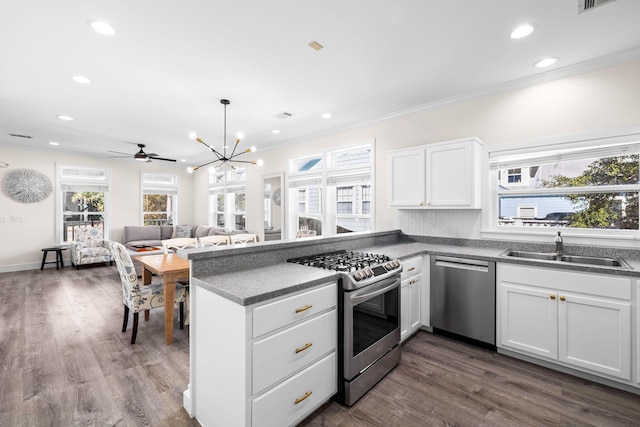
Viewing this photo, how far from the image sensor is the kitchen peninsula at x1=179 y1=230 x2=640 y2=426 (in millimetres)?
1531

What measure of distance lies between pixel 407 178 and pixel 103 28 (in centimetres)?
316

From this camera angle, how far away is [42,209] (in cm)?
646

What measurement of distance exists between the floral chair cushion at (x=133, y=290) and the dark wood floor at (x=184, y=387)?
14.7 inches

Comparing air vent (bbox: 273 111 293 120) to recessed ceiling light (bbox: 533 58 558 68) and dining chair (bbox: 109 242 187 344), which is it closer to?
dining chair (bbox: 109 242 187 344)

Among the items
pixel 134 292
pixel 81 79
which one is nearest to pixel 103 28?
pixel 81 79

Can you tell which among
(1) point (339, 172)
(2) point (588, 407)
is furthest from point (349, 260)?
(1) point (339, 172)

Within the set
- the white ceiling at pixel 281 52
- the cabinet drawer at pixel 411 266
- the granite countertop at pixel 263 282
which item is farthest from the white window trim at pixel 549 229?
the granite countertop at pixel 263 282

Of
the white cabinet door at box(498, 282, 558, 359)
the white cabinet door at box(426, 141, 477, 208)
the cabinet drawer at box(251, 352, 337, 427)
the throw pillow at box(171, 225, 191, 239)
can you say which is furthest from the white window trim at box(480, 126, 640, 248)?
the throw pillow at box(171, 225, 191, 239)

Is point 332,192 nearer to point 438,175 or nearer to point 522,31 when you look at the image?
point 438,175

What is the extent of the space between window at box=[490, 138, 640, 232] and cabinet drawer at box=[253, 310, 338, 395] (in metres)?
2.46

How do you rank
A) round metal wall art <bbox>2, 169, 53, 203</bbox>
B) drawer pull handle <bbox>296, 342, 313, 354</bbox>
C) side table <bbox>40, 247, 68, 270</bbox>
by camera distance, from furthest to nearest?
side table <bbox>40, 247, 68, 270</bbox>
round metal wall art <bbox>2, 169, 53, 203</bbox>
drawer pull handle <bbox>296, 342, 313, 354</bbox>

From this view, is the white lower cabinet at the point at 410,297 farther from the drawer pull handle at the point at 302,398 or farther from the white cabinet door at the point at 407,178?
the drawer pull handle at the point at 302,398

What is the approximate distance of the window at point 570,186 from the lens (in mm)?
2643

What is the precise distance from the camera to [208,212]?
26.6 feet
